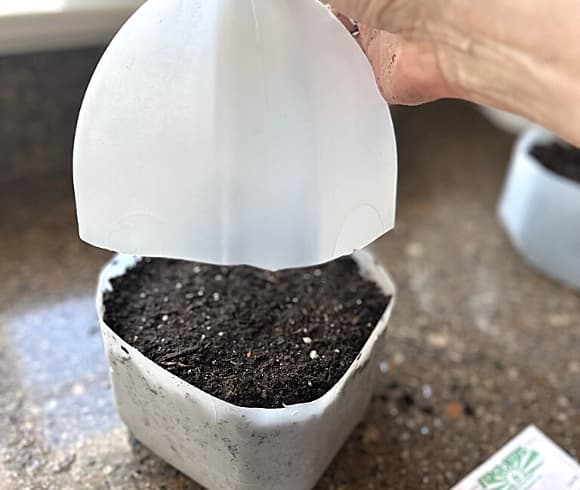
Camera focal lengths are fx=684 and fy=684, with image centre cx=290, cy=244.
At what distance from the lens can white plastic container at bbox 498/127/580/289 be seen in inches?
27.6

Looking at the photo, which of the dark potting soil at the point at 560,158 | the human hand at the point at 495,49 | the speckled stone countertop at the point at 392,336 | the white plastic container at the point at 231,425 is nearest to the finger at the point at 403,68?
the human hand at the point at 495,49

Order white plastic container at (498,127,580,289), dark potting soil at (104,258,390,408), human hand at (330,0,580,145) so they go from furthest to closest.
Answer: white plastic container at (498,127,580,289) < dark potting soil at (104,258,390,408) < human hand at (330,0,580,145)

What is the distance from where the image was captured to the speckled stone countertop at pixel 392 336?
52 centimetres

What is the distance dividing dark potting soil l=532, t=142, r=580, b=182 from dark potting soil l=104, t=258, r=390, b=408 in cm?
33

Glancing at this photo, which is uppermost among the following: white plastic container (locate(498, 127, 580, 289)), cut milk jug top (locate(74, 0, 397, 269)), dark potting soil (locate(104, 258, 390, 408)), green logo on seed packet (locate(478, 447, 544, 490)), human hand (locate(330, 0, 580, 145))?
human hand (locate(330, 0, 580, 145))

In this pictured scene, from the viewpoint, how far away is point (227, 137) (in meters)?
0.36

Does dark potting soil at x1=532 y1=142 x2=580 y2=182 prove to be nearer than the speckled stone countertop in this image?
No

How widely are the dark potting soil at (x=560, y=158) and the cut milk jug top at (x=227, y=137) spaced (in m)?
0.45

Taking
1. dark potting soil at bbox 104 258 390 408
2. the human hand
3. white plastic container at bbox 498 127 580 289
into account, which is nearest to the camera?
the human hand

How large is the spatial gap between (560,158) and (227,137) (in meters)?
0.55

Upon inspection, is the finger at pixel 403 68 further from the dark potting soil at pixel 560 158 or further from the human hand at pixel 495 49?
the dark potting soil at pixel 560 158

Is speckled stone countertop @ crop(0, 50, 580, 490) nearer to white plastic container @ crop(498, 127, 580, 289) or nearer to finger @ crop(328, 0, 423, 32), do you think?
white plastic container @ crop(498, 127, 580, 289)

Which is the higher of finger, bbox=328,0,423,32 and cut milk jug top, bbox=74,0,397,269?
finger, bbox=328,0,423,32

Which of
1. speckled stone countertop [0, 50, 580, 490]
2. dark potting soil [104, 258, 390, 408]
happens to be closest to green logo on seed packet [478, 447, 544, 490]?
speckled stone countertop [0, 50, 580, 490]
